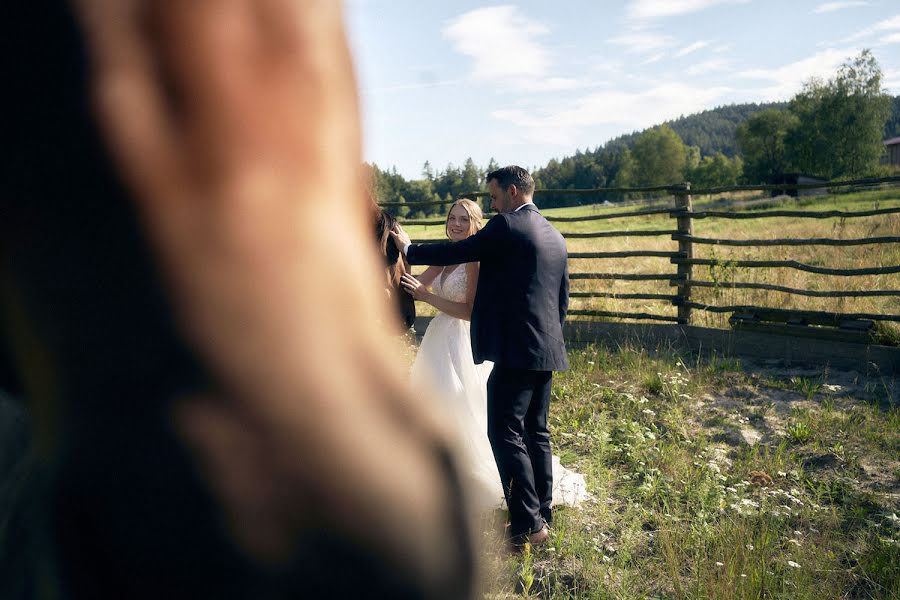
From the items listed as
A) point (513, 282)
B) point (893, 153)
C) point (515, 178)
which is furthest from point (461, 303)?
point (893, 153)

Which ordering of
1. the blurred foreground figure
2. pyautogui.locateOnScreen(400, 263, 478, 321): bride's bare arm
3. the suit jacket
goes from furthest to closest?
1. pyautogui.locateOnScreen(400, 263, 478, 321): bride's bare arm
2. the suit jacket
3. the blurred foreground figure

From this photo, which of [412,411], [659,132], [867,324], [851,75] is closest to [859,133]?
[851,75]

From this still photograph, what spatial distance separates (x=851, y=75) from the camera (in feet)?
227

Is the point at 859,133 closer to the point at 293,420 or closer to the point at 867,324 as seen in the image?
the point at 867,324

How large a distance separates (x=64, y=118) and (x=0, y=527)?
0.56 ft

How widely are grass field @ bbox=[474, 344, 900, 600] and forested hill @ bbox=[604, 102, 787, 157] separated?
17313 cm

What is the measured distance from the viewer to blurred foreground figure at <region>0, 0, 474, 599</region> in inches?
9.0

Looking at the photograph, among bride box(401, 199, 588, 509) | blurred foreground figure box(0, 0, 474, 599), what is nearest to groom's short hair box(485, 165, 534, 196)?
bride box(401, 199, 588, 509)

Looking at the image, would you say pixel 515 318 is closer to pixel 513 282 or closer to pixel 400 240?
pixel 513 282

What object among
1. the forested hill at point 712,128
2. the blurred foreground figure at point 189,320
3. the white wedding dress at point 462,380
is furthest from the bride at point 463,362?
the forested hill at point 712,128

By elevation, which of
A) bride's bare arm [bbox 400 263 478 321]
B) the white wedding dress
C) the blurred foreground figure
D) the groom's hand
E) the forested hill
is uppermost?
the forested hill

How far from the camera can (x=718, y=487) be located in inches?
160

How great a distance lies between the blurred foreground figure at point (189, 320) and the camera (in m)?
0.23

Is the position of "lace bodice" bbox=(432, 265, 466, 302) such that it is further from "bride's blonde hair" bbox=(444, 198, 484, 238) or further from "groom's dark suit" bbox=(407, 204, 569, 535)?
"groom's dark suit" bbox=(407, 204, 569, 535)
